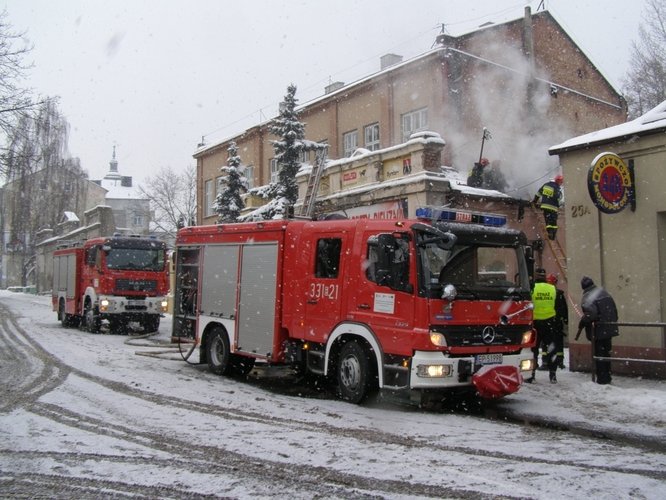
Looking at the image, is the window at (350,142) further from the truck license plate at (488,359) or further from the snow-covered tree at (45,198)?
the snow-covered tree at (45,198)

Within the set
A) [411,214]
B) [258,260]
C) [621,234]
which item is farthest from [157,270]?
[621,234]

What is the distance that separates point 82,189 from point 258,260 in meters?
55.4

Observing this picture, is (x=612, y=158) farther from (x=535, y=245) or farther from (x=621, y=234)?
(x=535, y=245)

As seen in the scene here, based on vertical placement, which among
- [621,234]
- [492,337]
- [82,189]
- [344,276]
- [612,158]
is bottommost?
[492,337]

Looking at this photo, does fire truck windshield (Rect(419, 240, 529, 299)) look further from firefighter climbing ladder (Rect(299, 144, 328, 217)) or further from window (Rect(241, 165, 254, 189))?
window (Rect(241, 165, 254, 189))

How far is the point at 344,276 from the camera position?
869cm

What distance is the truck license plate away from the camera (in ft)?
25.8

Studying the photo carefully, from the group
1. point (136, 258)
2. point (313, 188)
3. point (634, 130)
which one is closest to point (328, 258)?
point (634, 130)

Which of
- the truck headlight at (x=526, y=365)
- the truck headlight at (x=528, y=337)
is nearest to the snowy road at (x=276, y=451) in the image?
the truck headlight at (x=526, y=365)

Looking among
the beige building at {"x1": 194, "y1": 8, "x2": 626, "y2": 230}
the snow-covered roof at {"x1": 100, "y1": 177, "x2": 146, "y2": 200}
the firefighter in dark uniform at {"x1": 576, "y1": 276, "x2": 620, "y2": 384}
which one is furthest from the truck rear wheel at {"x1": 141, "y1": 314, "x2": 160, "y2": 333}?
the snow-covered roof at {"x1": 100, "y1": 177, "x2": 146, "y2": 200}

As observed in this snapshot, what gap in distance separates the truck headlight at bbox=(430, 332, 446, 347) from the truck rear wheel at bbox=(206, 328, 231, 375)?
15.0ft

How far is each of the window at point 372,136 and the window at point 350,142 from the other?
0.70 metres

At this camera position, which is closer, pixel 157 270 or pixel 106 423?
→ pixel 106 423

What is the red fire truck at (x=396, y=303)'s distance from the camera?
302 inches
